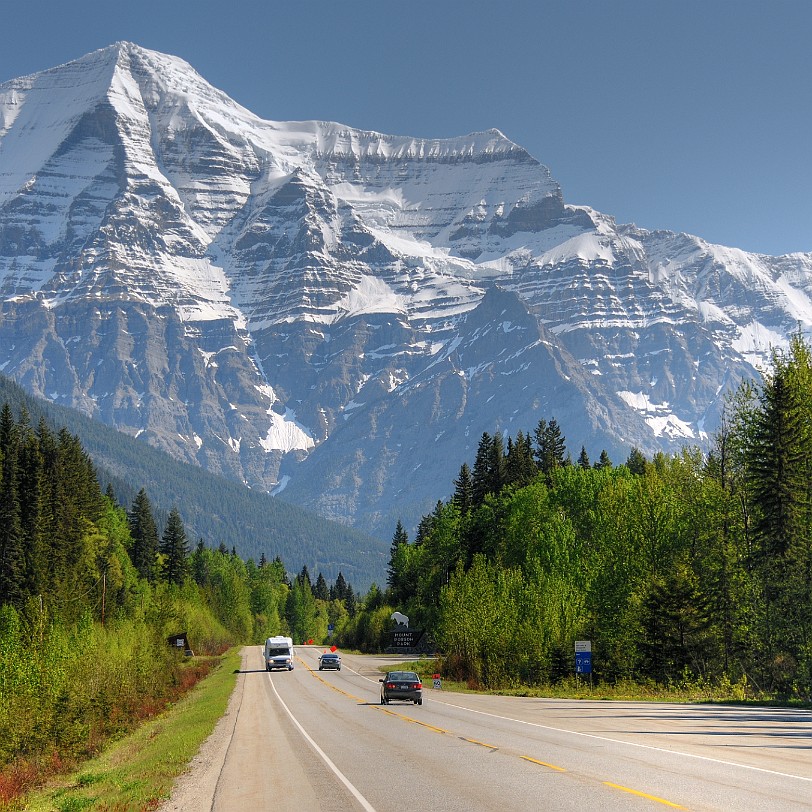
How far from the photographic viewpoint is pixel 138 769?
→ 28453 millimetres

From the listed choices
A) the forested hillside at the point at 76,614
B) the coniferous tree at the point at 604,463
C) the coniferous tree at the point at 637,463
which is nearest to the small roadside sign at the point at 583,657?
the forested hillside at the point at 76,614

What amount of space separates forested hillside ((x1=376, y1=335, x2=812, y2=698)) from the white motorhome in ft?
50.8

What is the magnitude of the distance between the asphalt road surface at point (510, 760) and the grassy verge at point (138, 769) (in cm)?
73

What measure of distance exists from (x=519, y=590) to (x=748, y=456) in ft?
65.2

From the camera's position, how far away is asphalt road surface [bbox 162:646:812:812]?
18312 millimetres

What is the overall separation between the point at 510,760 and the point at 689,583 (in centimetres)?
3449

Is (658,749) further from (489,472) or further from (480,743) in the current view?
(489,472)

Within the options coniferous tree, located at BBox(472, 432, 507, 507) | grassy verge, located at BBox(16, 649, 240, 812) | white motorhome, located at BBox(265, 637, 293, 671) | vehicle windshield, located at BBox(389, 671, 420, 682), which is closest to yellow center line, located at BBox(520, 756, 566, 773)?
grassy verge, located at BBox(16, 649, 240, 812)

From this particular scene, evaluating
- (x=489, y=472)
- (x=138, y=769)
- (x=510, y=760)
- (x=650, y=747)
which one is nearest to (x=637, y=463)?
(x=489, y=472)

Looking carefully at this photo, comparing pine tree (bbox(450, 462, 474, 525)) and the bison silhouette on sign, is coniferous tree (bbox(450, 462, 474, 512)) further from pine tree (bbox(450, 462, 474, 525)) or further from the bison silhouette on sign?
the bison silhouette on sign

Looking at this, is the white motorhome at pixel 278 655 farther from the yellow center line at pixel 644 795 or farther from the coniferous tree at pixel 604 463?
the yellow center line at pixel 644 795

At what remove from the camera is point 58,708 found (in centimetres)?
3900

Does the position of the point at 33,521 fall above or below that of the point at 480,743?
above

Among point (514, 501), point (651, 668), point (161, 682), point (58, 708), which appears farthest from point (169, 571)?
point (58, 708)
